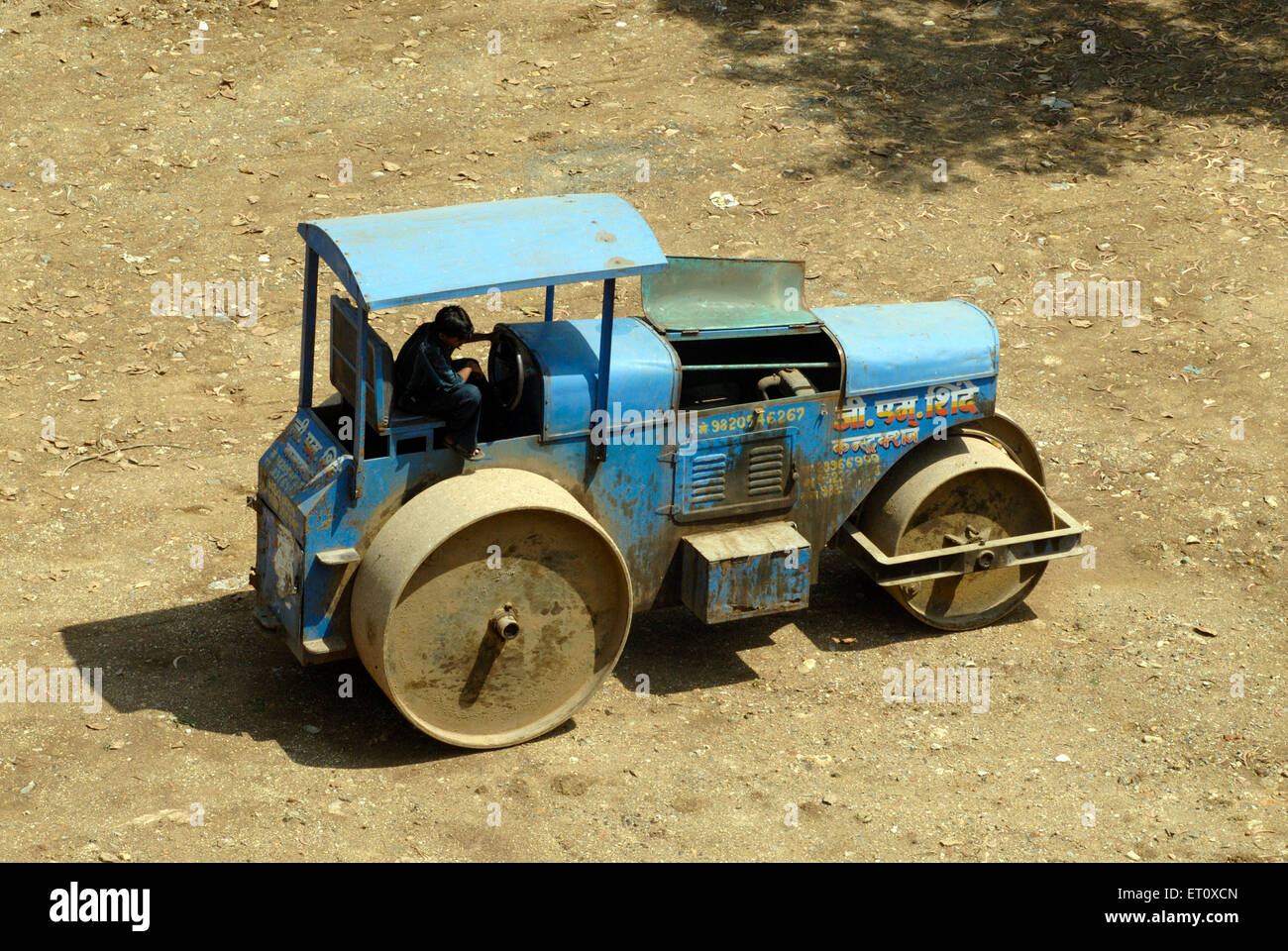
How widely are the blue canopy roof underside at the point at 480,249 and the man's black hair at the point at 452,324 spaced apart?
1.16 feet

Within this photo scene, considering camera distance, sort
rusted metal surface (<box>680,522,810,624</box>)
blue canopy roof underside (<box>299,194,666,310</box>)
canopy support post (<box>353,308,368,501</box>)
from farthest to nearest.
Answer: rusted metal surface (<box>680,522,810,624</box>)
canopy support post (<box>353,308,368,501</box>)
blue canopy roof underside (<box>299,194,666,310</box>)

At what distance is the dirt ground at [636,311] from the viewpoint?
6.88 m

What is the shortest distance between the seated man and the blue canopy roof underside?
1.15 feet

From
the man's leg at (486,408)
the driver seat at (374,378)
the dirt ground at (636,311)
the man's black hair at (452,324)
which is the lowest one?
the dirt ground at (636,311)

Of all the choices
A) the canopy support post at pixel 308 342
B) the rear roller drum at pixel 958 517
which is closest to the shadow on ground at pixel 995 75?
the rear roller drum at pixel 958 517

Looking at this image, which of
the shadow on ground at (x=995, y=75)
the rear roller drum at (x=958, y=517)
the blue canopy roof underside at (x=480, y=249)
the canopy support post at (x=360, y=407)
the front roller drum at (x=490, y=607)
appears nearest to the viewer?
the blue canopy roof underside at (x=480, y=249)

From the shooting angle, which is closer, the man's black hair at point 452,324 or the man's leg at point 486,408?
the man's black hair at point 452,324

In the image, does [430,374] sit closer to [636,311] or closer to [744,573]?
[744,573]

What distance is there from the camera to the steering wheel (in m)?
7.12

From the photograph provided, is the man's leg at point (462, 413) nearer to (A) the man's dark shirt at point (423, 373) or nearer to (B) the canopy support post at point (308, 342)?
(A) the man's dark shirt at point (423, 373)

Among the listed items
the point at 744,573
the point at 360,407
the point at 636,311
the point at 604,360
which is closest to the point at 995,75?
the point at 636,311

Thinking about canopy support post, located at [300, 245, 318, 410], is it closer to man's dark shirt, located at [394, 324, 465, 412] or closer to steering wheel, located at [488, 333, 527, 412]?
man's dark shirt, located at [394, 324, 465, 412]

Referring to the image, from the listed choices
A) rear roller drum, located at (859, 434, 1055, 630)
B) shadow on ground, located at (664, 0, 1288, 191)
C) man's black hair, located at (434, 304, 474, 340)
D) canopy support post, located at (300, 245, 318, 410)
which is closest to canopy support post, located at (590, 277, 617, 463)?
man's black hair, located at (434, 304, 474, 340)
